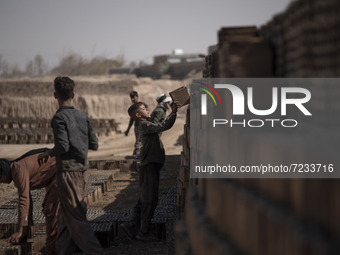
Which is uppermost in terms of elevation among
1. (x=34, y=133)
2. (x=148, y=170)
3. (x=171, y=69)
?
(x=171, y=69)

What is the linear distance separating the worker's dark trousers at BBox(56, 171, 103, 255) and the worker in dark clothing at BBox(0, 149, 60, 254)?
17.5 inches

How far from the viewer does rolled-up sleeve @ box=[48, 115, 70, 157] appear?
4633 mm

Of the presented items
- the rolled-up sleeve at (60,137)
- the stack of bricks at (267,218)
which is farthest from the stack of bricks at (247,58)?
the rolled-up sleeve at (60,137)

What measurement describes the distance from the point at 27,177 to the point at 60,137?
2.53ft

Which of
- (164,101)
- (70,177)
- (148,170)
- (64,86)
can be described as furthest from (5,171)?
(164,101)

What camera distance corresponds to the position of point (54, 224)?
521cm

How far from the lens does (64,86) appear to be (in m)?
4.81

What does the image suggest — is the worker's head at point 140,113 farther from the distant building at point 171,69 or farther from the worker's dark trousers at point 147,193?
the distant building at point 171,69

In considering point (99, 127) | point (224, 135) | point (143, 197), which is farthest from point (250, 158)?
point (99, 127)

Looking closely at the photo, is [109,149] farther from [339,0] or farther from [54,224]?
[339,0]

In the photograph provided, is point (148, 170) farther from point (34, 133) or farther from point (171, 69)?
point (171, 69)

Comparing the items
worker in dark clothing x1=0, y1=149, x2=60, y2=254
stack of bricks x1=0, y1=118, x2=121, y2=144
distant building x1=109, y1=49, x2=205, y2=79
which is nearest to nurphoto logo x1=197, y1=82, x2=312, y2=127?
worker in dark clothing x1=0, y1=149, x2=60, y2=254

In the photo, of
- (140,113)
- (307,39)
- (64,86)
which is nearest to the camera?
(307,39)

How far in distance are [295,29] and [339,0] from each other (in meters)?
0.51
